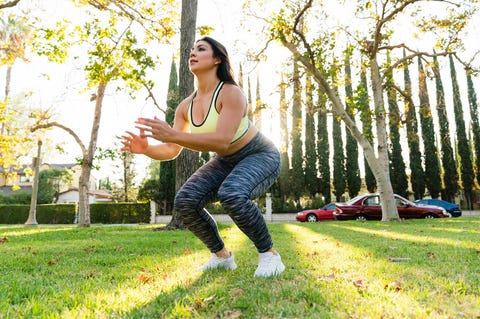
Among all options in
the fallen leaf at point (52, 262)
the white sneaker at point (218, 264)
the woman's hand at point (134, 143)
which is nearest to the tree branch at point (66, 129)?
the fallen leaf at point (52, 262)

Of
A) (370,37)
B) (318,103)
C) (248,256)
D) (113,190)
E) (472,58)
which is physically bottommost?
(248,256)

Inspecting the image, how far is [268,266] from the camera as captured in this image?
3.05 metres

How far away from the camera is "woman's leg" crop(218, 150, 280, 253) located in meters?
2.92

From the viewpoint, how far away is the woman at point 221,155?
2930mm

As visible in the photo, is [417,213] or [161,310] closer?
[161,310]

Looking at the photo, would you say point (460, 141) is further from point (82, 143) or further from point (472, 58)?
point (82, 143)

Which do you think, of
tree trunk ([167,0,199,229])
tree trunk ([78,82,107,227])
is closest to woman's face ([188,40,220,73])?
tree trunk ([167,0,199,229])

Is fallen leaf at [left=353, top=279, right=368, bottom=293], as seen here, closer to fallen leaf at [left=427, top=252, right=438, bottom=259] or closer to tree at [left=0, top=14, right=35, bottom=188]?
fallen leaf at [left=427, top=252, right=438, bottom=259]

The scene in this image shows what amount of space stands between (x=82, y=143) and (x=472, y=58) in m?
17.0

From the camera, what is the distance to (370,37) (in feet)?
54.0

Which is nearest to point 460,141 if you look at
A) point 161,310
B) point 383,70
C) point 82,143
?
point 383,70

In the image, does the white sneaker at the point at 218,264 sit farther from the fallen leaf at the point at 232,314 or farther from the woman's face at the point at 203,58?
the woman's face at the point at 203,58

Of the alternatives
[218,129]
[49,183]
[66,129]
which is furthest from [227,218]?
[218,129]

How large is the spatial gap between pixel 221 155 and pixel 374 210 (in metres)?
18.3
